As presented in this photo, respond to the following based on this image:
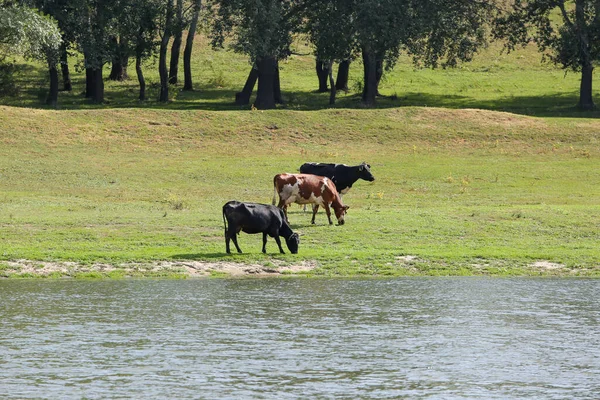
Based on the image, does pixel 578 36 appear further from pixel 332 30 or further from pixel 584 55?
pixel 332 30

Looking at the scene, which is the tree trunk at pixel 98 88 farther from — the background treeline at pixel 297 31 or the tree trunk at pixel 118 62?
the tree trunk at pixel 118 62

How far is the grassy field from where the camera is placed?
26688mm

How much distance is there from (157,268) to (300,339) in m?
8.24

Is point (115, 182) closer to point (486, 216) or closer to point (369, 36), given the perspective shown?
point (486, 216)

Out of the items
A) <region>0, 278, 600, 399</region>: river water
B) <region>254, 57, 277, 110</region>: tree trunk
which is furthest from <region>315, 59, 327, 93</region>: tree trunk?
<region>0, 278, 600, 399</region>: river water

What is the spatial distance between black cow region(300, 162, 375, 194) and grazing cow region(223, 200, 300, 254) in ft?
33.4

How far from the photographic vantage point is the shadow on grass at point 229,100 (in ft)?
225

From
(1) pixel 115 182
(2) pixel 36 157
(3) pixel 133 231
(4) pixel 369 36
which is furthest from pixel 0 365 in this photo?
(4) pixel 369 36

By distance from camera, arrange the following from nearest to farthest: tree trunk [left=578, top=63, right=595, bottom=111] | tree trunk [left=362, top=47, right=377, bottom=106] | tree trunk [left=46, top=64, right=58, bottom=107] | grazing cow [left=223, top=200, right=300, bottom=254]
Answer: grazing cow [left=223, top=200, right=300, bottom=254] → tree trunk [left=46, top=64, right=58, bottom=107] → tree trunk [left=362, top=47, right=377, bottom=106] → tree trunk [left=578, top=63, right=595, bottom=111]

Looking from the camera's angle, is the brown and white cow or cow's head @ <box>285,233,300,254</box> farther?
the brown and white cow

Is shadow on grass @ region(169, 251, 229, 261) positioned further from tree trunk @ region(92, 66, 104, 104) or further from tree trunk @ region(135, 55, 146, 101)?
tree trunk @ region(135, 55, 146, 101)

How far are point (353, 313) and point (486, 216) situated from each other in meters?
14.3

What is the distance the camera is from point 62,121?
5559cm

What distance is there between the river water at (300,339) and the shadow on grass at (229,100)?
152ft
